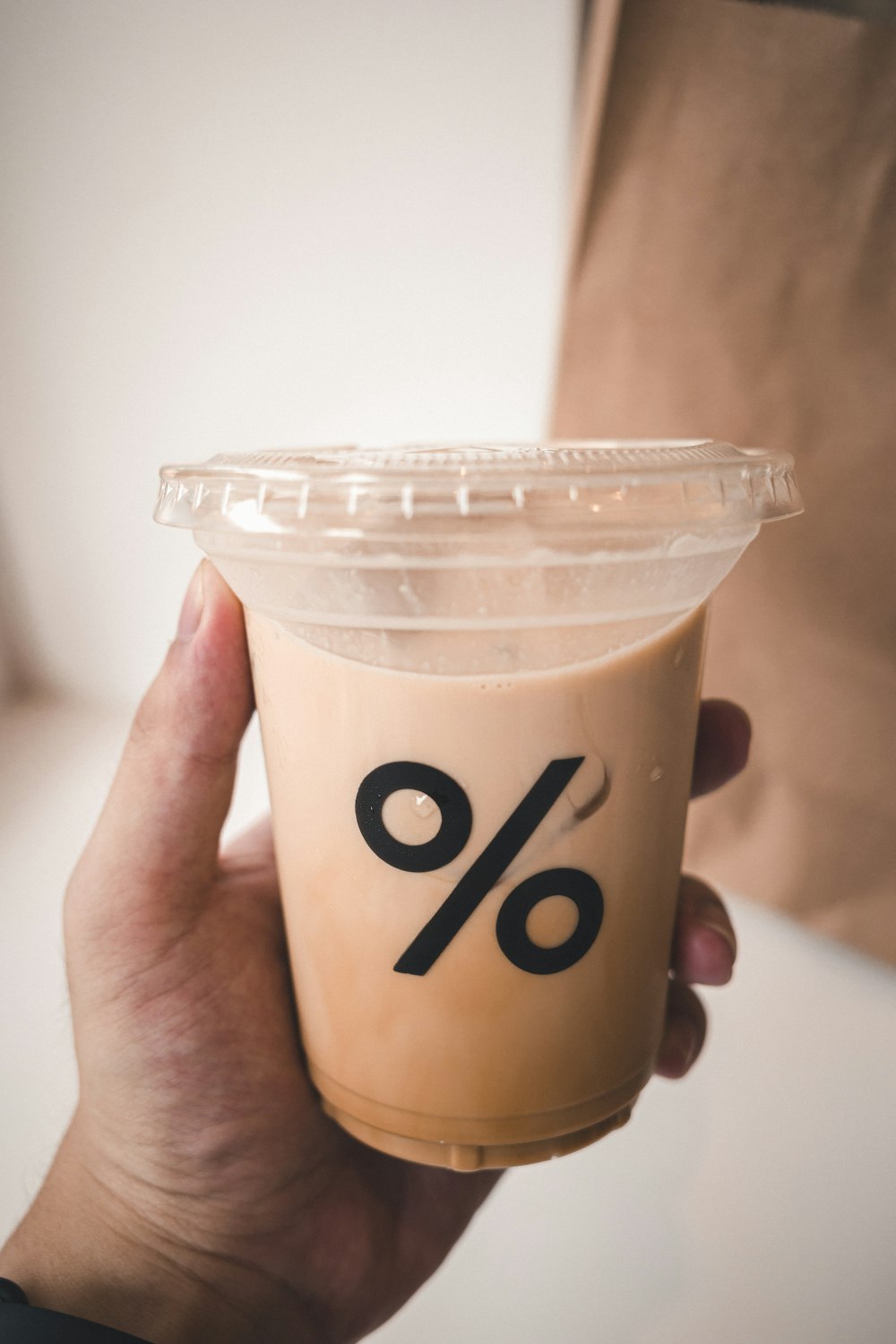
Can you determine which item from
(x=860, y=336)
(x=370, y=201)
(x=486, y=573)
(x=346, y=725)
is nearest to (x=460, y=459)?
(x=486, y=573)

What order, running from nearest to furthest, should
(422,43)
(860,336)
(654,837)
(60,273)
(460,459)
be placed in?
(460,459), (654,837), (860,336), (422,43), (60,273)

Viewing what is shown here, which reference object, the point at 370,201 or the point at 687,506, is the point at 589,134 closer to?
the point at 370,201

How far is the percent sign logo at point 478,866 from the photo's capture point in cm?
56

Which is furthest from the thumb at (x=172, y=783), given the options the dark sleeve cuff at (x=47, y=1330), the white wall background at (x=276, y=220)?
the white wall background at (x=276, y=220)

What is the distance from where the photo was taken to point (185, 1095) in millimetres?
759

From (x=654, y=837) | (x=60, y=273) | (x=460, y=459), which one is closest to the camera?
(x=460, y=459)

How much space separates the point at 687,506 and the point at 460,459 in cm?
14

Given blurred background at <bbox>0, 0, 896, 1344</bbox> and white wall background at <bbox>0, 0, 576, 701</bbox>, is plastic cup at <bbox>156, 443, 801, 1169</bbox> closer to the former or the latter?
blurred background at <bbox>0, 0, 896, 1344</bbox>

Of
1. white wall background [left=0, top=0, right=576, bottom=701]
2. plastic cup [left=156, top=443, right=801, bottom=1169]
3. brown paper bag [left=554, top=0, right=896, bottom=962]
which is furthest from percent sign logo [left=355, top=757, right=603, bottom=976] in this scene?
white wall background [left=0, top=0, right=576, bottom=701]

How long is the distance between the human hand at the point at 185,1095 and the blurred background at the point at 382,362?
23 centimetres

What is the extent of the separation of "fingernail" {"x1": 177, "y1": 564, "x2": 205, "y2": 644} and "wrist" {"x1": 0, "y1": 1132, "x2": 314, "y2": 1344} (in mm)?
483

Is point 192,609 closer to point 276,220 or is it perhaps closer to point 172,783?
point 172,783

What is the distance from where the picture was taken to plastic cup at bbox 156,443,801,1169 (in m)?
0.51

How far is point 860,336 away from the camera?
861 mm
